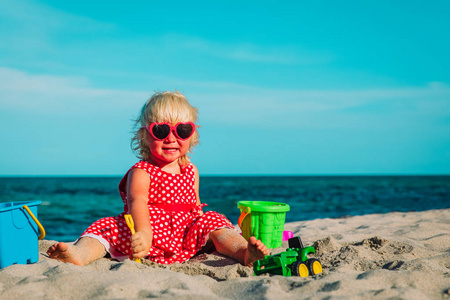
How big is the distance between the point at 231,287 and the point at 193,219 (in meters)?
1.36

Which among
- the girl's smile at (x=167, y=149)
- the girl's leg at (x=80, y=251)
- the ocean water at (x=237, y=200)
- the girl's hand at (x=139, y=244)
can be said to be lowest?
the ocean water at (x=237, y=200)

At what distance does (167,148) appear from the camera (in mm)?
3307

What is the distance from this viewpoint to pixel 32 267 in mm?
2391

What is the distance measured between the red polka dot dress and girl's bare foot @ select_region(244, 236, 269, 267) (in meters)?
0.51

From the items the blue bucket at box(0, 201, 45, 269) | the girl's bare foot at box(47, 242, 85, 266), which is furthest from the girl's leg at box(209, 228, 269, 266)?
the blue bucket at box(0, 201, 45, 269)

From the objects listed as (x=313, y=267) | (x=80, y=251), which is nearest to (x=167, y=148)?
(x=80, y=251)

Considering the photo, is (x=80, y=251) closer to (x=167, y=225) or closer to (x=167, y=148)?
(x=167, y=225)

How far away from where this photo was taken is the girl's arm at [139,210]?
8.82 ft

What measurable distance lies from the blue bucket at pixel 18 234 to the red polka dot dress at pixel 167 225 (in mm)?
365

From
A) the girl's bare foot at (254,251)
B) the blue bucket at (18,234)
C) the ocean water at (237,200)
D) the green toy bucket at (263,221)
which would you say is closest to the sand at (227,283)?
the girl's bare foot at (254,251)

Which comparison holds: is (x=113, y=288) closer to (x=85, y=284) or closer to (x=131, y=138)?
(x=85, y=284)

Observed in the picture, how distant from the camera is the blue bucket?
259cm

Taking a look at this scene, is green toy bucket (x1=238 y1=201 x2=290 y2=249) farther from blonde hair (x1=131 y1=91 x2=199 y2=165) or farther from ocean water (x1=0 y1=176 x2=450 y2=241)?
ocean water (x1=0 y1=176 x2=450 y2=241)

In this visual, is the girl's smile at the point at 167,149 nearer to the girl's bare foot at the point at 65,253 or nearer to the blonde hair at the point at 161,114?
the blonde hair at the point at 161,114
